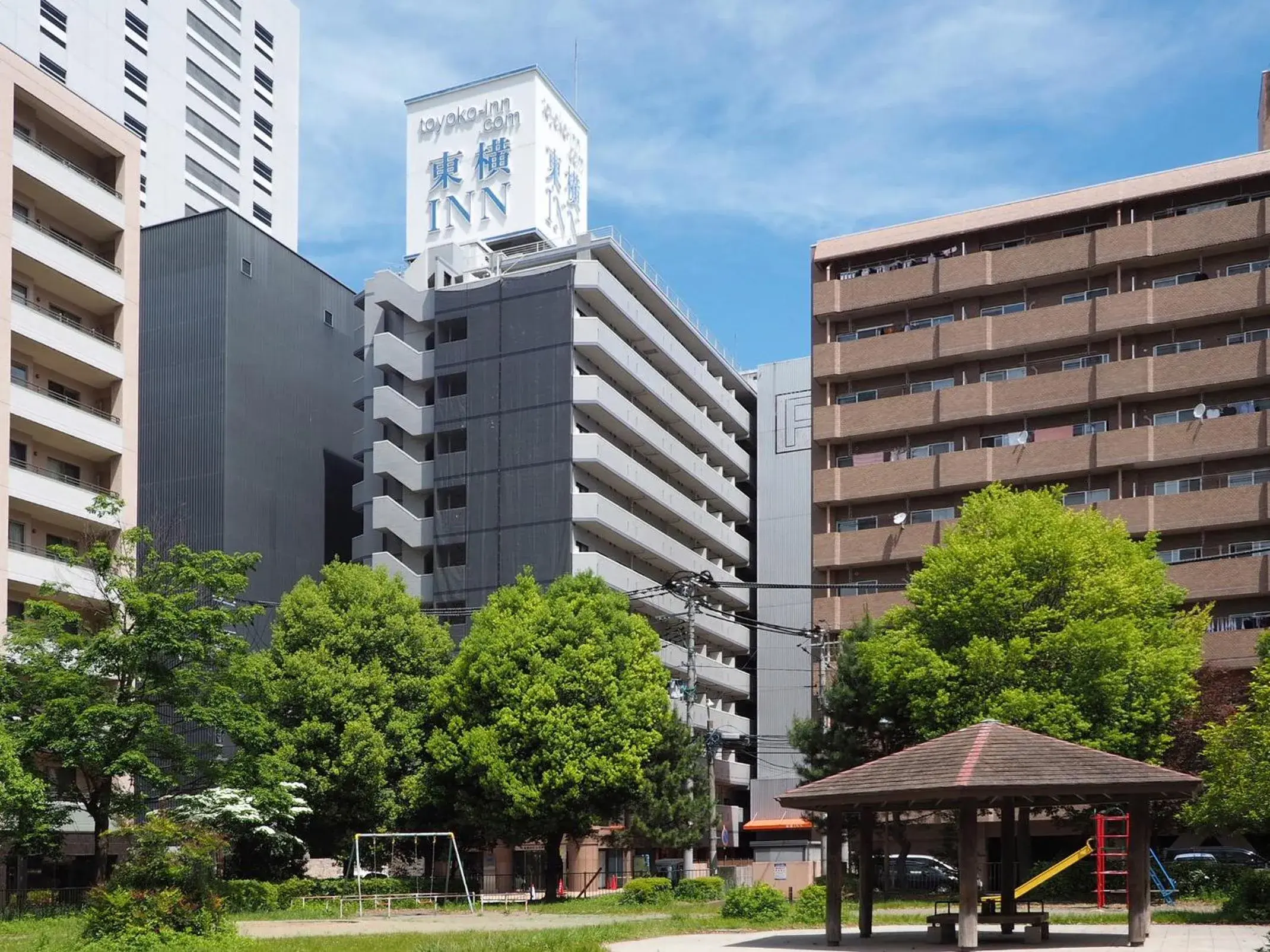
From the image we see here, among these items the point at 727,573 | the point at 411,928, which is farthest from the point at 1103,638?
the point at 727,573

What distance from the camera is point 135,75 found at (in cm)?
9775

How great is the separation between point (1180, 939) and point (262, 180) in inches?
3738

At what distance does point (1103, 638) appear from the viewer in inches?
1916

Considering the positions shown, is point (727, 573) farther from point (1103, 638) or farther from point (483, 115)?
point (1103, 638)

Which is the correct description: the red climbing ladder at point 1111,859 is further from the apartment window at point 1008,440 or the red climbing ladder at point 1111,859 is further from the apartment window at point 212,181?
the apartment window at point 212,181

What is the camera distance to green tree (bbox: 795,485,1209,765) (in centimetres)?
4875

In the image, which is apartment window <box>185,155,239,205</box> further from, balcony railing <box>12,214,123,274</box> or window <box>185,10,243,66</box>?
balcony railing <box>12,214,123,274</box>

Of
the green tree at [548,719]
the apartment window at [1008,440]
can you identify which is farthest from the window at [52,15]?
the apartment window at [1008,440]

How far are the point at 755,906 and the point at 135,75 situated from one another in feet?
262

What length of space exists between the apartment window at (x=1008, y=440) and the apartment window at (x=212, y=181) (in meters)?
59.2

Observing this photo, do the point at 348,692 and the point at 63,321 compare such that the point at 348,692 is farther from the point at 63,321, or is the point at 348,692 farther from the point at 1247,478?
the point at 1247,478

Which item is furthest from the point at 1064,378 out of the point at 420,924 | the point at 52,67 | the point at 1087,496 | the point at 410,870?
the point at 52,67

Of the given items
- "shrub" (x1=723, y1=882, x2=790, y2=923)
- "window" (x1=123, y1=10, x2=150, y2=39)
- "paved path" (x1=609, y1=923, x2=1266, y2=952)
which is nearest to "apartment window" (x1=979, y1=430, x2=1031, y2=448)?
"shrub" (x1=723, y1=882, x2=790, y2=923)

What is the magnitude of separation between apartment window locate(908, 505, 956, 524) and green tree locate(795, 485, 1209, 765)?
52.7 ft
